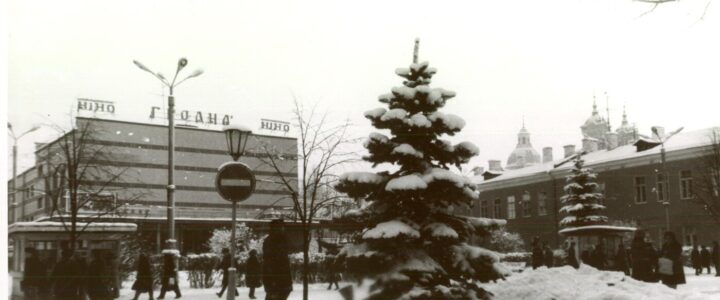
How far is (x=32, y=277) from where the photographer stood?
14.8 m

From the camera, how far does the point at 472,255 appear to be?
10117 mm

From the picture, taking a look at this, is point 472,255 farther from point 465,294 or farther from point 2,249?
point 2,249

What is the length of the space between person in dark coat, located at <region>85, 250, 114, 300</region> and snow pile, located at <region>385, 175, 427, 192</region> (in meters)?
7.64

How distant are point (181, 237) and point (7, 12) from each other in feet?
169

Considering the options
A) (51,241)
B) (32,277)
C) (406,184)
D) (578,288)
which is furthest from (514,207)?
(406,184)

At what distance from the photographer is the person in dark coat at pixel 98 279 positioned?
1530 cm

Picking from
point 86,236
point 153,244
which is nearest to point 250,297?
point 86,236

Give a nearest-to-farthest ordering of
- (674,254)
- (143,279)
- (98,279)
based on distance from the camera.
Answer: (98,279), (674,254), (143,279)

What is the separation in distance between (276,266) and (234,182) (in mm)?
1531

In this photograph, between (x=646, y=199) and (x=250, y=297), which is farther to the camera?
(x=646, y=199)

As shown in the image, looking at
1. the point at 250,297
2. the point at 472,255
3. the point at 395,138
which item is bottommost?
the point at 250,297

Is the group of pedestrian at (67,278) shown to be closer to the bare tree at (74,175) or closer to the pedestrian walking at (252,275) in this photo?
the bare tree at (74,175)

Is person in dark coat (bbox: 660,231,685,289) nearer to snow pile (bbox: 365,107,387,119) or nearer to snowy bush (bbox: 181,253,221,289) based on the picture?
snow pile (bbox: 365,107,387,119)

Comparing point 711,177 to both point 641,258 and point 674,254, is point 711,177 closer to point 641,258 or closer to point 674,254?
point 674,254
